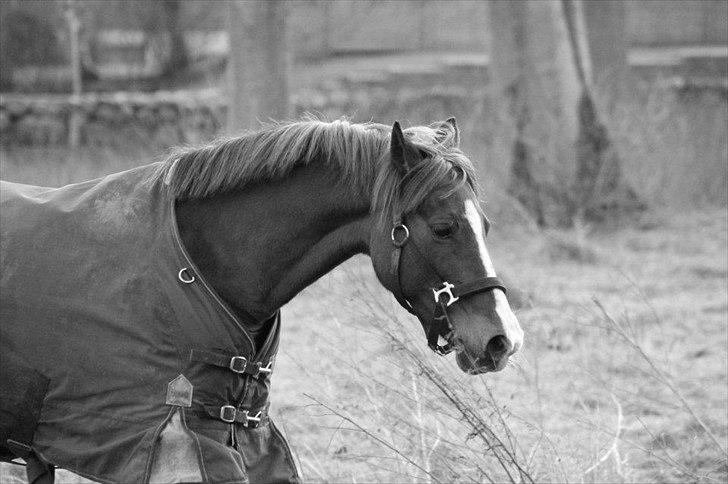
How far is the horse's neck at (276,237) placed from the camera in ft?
10.2

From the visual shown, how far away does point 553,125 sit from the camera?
10.9 m

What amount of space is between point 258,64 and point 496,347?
7744mm

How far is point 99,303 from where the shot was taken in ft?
9.76

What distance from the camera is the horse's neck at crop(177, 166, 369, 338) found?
309 centimetres

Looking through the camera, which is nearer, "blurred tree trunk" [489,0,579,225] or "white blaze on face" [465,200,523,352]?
"white blaze on face" [465,200,523,352]

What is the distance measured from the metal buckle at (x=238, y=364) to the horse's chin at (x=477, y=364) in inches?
22.4

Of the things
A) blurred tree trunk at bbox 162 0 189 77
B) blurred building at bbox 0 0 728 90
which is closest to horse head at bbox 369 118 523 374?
blurred building at bbox 0 0 728 90

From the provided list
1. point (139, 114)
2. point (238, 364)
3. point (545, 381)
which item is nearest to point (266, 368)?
point (238, 364)

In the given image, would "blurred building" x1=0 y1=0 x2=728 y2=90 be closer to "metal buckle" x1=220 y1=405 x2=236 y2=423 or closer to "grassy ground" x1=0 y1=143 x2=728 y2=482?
"grassy ground" x1=0 y1=143 x2=728 y2=482

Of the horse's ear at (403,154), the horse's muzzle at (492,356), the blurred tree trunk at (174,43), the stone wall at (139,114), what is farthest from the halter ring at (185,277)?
the blurred tree trunk at (174,43)

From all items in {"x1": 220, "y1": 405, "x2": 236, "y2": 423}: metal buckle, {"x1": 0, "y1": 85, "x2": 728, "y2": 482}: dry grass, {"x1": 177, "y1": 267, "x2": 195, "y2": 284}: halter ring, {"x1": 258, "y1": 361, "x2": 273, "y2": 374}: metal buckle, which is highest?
{"x1": 177, "y1": 267, "x2": 195, "y2": 284}: halter ring

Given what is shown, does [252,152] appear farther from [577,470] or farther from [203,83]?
[203,83]

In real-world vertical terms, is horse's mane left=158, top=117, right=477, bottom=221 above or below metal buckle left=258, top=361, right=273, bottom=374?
above

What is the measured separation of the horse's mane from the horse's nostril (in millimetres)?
416
